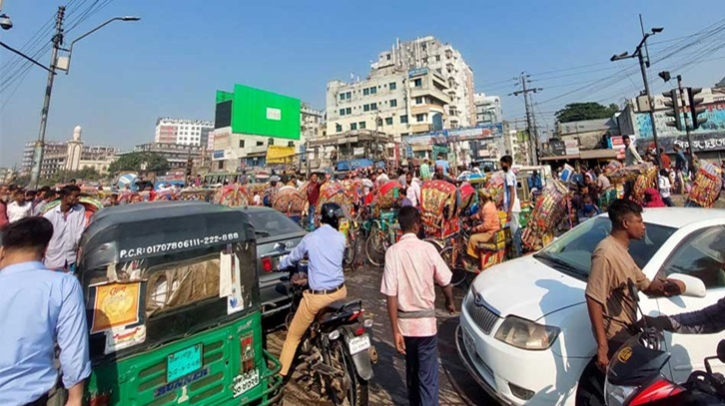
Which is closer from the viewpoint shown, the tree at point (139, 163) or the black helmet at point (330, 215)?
the black helmet at point (330, 215)

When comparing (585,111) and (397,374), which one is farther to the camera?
(585,111)

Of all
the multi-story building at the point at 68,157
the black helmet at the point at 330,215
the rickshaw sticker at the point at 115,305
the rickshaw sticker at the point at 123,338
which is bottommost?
the rickshaw sticker at the point at 123,338

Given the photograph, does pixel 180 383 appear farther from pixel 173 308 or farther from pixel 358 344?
pixel 358 344

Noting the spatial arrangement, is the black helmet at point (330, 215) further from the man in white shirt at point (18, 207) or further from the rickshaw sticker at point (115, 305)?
the man in white shirt at point (18, 207)

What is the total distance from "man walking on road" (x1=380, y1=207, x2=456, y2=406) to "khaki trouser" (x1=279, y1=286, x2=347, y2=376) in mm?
750

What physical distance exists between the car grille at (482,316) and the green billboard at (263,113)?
38.7 m

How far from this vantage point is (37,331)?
156 centimetres

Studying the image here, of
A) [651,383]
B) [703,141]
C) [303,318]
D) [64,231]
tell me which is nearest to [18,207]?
[64,231]

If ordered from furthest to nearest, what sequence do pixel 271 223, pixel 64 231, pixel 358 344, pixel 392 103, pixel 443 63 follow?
1. pixel 443 63
2. pixel 392 103
3. pixel 271 223
4. pixel 64 231
5. pixel 358 344

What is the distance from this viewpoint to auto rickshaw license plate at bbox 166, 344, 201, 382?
2.17m

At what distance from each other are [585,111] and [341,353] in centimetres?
7762

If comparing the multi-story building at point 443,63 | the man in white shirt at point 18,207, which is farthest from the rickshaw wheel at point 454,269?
the multi-story building at point 443,63

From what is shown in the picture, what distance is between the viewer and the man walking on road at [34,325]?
4.99ft

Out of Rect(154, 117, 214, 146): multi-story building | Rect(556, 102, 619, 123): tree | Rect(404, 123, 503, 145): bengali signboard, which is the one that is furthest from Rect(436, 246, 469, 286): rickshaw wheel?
Rect(154, 117, 214, 146): multi-story building
